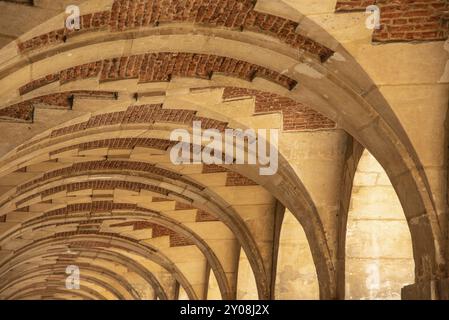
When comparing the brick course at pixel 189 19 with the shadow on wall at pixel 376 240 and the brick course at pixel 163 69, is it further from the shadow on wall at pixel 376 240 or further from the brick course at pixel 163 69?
the shadow on wall at pixel 376 240

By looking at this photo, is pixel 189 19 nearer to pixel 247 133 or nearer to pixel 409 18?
pixel 409 18

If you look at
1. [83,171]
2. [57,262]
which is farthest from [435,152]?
[57,262]

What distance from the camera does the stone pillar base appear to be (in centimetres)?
701

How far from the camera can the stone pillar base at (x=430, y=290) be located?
701cm

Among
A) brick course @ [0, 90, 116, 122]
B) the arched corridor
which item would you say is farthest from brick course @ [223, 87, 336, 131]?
brick course @ [0, 90, 116, 122]

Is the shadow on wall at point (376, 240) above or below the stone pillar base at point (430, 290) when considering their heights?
above

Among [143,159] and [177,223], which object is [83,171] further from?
[177,223]

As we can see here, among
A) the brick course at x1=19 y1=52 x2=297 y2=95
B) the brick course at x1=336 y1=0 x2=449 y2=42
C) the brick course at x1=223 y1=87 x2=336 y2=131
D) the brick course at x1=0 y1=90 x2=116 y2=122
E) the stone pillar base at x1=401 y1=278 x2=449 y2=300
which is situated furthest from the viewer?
the brick course at x1=223 y1=87 x2=336 y2=131

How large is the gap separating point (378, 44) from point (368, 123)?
852mm

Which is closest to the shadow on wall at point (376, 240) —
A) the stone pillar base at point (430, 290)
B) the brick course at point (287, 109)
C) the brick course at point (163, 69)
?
the brick course at point (287, 109)

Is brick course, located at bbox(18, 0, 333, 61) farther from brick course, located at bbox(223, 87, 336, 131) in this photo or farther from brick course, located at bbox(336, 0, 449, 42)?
brick course, located at bbox(223, 87, 336, 131)

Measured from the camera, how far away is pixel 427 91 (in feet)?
24.2

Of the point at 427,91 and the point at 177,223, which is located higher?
the point at 177,223
